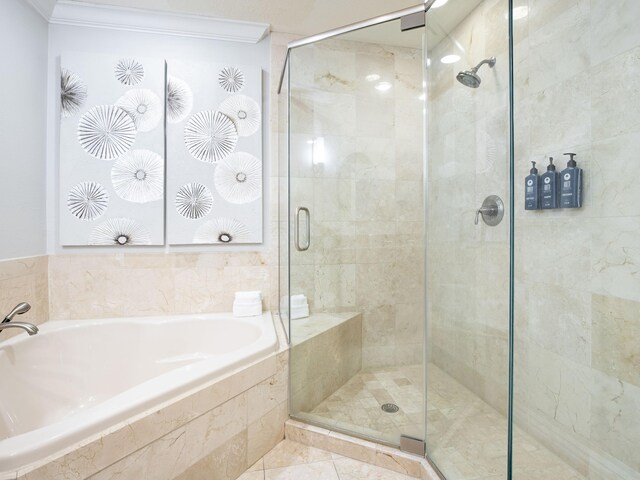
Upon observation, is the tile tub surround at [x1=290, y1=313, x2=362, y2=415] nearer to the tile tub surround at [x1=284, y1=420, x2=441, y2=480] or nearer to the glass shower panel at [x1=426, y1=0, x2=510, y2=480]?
the tile tub surround at [x1=284, y1=420, x2=441, y2=480]

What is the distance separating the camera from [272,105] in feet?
7.63

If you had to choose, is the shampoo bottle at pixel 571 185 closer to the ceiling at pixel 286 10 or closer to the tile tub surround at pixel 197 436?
the ceiling at pixel 286 10

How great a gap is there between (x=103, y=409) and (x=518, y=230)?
189 centimetres

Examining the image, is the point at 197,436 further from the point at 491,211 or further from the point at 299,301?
the point at 491,211

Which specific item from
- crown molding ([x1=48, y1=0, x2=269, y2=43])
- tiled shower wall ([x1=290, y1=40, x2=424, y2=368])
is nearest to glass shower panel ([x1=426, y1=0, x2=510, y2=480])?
tiled shower wall ([x1=290, y1=40, x2=424, y2=368])

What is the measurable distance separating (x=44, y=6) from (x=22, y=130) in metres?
0.77

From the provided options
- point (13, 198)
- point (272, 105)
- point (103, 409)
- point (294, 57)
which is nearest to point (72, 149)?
point (13, 198)

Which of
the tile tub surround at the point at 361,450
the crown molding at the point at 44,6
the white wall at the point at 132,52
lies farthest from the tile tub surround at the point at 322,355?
the crown molding at the point at 44,6

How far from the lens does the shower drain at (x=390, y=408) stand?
1706mm

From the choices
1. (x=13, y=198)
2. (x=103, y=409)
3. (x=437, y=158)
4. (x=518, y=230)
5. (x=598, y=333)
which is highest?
(x=437, y=158)

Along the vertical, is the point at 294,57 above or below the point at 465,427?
above

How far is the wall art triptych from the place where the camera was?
2062 mm

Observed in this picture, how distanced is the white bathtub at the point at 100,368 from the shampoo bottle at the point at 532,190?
141 centimetres

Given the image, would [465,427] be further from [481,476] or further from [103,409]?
[103,409]
